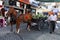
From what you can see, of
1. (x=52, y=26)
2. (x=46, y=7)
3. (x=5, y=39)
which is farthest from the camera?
(x=46, y=7)

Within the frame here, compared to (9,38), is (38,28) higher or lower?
lower

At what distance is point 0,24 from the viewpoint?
7.70 m

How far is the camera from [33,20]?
1833cm

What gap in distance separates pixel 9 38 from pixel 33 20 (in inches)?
471

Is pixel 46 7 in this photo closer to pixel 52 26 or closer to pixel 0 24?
A: pixel 52 26

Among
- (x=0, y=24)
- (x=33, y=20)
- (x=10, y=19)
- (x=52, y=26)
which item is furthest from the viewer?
(x=33, y=20)

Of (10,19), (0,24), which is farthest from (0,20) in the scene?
(10,19)

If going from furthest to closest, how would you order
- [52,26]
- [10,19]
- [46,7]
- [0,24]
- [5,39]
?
1. [46,7]
2. [52,26]
3. [10,19]
4. [0,24]
5. [5,39]

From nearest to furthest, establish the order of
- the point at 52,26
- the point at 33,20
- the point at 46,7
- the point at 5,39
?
the point at 5,39 < the point at 52,26 < the point at 33,20 < the point at 46,7

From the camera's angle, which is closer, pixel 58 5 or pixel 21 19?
pixel 21 19

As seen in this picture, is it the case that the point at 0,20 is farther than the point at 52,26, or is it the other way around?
the point at 52,26

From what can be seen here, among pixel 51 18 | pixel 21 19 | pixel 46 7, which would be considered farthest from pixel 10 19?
pixel 46 7

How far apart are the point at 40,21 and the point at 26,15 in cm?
242

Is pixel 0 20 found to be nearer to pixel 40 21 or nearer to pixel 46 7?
pixel 40 21
